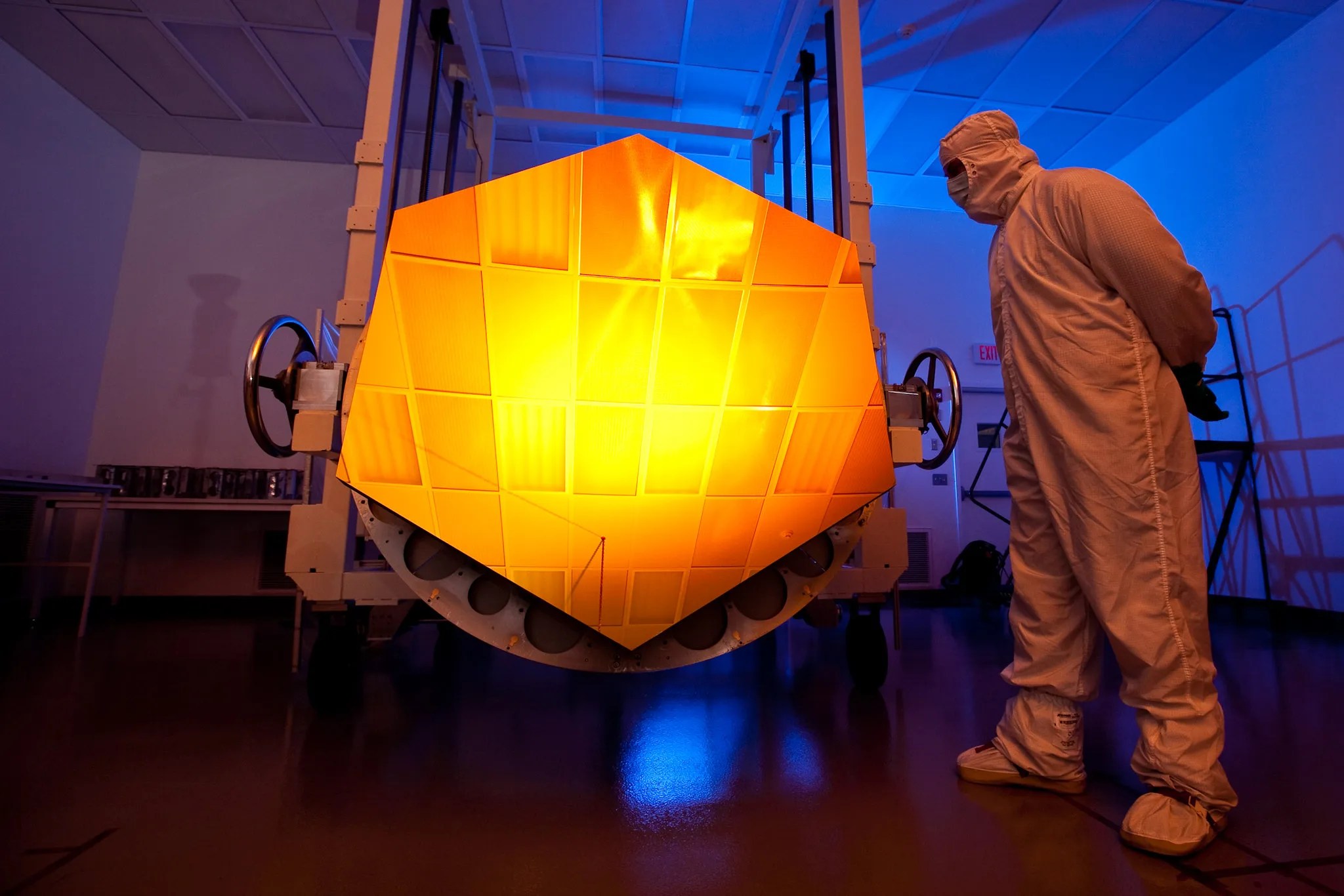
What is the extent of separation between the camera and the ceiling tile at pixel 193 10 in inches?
132

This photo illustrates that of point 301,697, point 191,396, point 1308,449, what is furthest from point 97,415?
point 1308,449

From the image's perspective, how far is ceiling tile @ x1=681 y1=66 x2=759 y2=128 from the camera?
3.87 m

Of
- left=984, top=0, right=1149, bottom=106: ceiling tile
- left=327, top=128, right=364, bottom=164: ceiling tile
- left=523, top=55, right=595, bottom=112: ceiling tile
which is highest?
left=984, top=0, right=1149, bottom=106: ceiling tile

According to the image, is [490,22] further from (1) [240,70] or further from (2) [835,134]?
(2) [835,134]

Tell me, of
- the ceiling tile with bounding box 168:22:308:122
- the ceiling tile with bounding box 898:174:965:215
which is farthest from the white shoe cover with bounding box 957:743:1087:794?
the ceiling tile with bounding box 898:174:965:215

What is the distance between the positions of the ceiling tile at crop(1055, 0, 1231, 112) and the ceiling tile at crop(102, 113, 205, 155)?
589cm

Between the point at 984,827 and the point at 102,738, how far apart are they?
1884 millimetres

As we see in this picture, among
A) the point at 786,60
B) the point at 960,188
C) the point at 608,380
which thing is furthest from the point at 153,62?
the point at 960,188

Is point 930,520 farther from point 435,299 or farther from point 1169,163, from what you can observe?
point 435,299

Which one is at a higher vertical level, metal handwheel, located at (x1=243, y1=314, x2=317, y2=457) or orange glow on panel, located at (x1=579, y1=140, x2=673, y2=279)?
orange glow on panel, located at (x1=579, y1=140, x2=673, y2=279)

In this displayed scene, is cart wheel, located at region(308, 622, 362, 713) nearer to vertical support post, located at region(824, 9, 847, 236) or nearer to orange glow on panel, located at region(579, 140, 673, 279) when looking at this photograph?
orange glow on panel, located at region(579, 140, 673, 279)

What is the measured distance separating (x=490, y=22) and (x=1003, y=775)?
404 cm

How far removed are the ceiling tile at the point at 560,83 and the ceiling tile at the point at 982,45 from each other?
82.3 inches

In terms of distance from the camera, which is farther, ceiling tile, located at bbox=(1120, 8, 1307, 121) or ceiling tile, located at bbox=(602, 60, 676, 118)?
ceiling tile, located at bbox=(602, 60, 676, 118)
